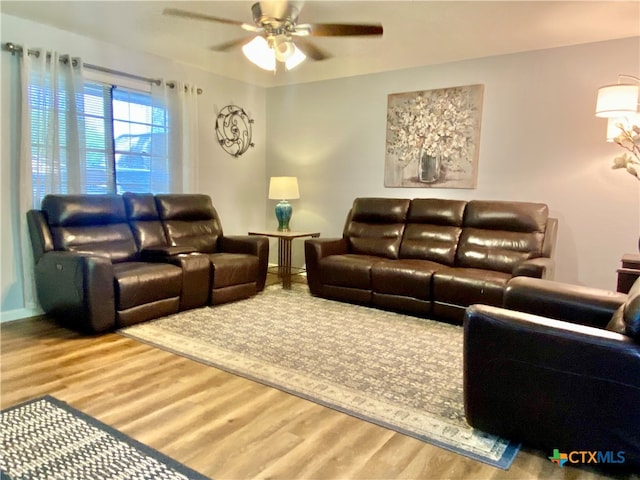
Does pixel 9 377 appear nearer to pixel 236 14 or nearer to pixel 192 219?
pixel 192 219

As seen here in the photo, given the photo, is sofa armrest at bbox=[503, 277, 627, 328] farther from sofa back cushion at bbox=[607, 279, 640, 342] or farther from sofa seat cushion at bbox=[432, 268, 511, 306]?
sofa seat cushion at bbox=[432, 268, 511, 306]

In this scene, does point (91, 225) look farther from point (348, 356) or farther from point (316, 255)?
point (348, 356)

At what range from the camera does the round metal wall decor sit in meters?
5.21

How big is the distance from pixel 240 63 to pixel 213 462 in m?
4.01

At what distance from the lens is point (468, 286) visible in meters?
3.44

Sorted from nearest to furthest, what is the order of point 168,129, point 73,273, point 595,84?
point 73,273 → point 595,84 → point 168,129

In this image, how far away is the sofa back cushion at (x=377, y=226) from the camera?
14.4ft

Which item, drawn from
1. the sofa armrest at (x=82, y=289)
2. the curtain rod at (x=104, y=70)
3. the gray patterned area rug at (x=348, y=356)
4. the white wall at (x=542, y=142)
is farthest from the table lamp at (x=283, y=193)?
the sofa armrest at (x=82, y=289)

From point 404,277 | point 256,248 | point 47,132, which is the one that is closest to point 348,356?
point 404,277

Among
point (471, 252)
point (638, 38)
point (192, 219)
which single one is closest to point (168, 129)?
point (192, 219)

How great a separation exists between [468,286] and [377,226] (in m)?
1.36

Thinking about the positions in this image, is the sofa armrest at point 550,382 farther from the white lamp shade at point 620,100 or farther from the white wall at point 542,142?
the white wall at point 542,142

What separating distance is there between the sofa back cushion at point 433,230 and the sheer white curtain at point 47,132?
3.06m

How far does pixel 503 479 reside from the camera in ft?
5.42
